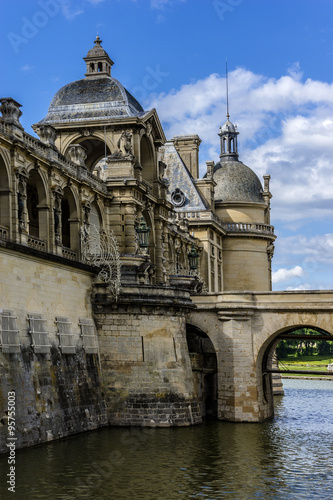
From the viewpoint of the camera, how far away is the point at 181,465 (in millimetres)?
32844

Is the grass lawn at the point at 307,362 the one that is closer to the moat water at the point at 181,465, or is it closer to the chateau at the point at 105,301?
the chateau at the point at 105,301

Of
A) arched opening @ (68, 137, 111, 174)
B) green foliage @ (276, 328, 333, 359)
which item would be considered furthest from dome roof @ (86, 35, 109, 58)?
green foliage @ (276, 328, 333, 359)

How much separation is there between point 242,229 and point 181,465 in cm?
5781

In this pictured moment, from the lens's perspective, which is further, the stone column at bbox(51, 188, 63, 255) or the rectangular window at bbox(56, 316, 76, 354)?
the stone column at bbox(51, 188, 63, 255)

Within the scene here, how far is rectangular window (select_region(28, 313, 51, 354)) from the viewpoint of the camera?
3619 cm

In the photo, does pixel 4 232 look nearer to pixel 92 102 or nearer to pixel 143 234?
pixel 143 234

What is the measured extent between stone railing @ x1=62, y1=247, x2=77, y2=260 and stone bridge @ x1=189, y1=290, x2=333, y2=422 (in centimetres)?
885

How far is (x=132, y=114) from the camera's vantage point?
54312 mm

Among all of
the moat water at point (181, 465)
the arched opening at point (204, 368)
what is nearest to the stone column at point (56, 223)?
the moat water at point (181, 465)

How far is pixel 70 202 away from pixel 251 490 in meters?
21.3

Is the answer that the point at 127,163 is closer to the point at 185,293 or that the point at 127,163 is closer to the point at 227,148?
the point at 185,293

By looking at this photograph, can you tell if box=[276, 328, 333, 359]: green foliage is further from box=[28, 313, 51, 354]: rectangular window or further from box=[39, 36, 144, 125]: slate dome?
box=[28, 313, 51, 354]: rectangular window

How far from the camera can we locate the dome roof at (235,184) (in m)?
89.4

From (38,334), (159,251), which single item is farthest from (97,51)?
(38,334)
